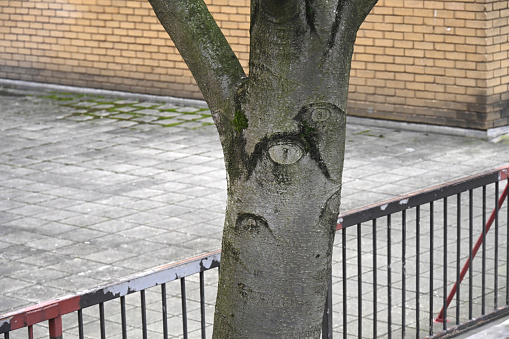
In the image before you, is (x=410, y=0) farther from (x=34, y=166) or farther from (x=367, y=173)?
(x=34, y=166)

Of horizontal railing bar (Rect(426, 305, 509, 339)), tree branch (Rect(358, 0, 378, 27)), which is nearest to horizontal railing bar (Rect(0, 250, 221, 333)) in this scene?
tree branch (Rect(358, 0, 378, 27))

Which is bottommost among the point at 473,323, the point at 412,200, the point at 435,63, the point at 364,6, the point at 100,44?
the point at 473,323

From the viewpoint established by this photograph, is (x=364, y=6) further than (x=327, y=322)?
No

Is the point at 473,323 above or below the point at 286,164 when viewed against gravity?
below

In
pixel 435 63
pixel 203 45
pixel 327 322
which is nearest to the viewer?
pixel 203 45

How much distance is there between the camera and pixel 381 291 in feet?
21.4

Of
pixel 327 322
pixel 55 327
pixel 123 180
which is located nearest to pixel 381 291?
pixel 327 322

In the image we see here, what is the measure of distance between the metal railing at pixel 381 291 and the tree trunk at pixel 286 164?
3.15ft

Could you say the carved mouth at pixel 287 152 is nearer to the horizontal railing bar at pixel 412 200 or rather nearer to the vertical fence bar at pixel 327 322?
the horizontal railing bar at pixel 412 200

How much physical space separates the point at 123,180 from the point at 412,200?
5492 millimetres

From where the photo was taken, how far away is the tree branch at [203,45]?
9.93 feet

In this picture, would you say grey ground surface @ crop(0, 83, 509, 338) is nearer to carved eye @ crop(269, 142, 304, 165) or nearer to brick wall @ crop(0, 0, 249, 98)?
brick wall @ crop(0, 0, 249, 98)

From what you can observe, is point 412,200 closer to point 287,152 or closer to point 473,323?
point 473,323

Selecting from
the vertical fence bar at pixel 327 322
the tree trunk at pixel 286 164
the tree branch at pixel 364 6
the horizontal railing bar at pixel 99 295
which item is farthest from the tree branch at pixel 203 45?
the vertical fence bar at pixel 327 322
